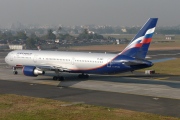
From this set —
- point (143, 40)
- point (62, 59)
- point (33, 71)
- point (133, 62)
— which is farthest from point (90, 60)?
point (33, 71)

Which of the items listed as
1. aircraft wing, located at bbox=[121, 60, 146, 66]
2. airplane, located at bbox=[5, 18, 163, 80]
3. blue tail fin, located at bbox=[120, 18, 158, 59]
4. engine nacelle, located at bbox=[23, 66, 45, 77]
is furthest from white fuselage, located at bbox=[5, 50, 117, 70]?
engine nacelle, located at bbox=[23, 66, 45, 77]

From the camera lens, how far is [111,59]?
52844mm

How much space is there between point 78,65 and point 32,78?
9.06 metres

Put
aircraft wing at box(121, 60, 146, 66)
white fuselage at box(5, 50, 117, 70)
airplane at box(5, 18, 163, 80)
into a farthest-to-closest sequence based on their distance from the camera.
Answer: white fuselage at box(5, 50, 117, 70)
airplane at box(5, 18, 163, 80)
aircraft wing at box(121, 60, 146, 66)

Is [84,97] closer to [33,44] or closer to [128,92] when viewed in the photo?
[128,92]

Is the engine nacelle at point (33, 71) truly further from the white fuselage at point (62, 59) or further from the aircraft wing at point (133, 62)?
the aircraft wing at point (133, 62)

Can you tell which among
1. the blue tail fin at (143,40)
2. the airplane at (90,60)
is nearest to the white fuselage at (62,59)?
the airplane at (90,60)

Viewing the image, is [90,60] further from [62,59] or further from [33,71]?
[33,71]

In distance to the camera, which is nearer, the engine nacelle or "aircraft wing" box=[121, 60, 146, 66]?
"aircraft wing" box=[121, 60, 146, 66]

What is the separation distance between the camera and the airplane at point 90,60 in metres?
51.5

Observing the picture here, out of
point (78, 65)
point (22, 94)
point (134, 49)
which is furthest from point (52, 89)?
point (134, 49)

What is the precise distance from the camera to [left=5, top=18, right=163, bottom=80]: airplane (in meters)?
51.5

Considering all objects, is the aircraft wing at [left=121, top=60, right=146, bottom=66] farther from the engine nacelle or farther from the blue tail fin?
the engine nacelle

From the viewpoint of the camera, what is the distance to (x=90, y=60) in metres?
55.0
